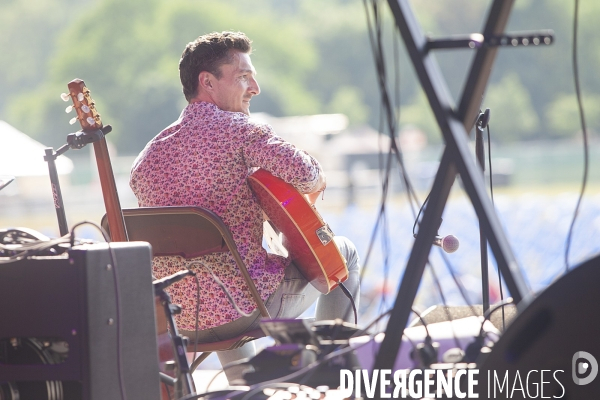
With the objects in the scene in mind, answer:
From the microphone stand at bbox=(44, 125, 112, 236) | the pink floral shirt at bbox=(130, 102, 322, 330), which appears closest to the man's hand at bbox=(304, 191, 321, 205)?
the pink floral shirt at bbox=(130, 102, 322, 330)

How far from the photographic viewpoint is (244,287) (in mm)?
2088

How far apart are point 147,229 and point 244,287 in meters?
0.30

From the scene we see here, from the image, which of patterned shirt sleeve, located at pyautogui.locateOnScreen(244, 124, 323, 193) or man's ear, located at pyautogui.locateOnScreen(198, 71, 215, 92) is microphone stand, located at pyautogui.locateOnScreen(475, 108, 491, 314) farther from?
man's ear, located at pyautogui.locateOnScreen(198, 71, 215, 92)

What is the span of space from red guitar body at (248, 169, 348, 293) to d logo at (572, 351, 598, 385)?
1032 mm

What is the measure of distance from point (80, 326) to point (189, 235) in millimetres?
637

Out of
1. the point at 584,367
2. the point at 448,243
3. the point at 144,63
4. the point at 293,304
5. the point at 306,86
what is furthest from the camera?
the point at 306,86

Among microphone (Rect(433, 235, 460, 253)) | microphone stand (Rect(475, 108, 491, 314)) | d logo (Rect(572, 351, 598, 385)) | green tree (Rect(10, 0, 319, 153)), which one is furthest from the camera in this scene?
green tree (Rect(10, 0, 319, 153))

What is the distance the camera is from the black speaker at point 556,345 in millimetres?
1132

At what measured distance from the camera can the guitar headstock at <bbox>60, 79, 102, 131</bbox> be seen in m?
2.01

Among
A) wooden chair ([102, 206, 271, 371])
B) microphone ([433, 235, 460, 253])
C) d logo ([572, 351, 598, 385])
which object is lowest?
d logo ([572, 351, 598, 385])

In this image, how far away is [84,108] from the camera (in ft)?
6.63

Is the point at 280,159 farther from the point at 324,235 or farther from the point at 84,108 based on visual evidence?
the point at 84,108

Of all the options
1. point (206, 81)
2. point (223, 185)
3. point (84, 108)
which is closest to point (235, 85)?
point (206, 81)

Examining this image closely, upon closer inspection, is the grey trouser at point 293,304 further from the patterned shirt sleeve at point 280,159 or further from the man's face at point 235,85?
the man's face at point 235,85
